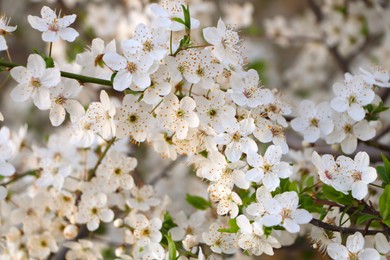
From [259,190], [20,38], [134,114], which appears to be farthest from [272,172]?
[20,38]

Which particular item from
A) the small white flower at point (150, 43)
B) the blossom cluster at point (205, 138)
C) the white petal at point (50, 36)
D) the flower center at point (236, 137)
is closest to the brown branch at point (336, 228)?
A: the blossom cluster at point (205, 138)

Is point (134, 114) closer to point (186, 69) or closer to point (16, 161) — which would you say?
point (186, 69)

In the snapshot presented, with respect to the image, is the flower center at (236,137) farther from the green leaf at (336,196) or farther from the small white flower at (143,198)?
the small white flower at (143,198)

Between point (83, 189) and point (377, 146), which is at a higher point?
point (377, 146)

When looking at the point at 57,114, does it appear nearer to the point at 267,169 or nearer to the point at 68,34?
the point at 68,34

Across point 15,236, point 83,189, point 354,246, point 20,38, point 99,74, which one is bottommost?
point 20,38

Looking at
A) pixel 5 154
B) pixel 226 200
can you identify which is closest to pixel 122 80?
pixel 226 200
